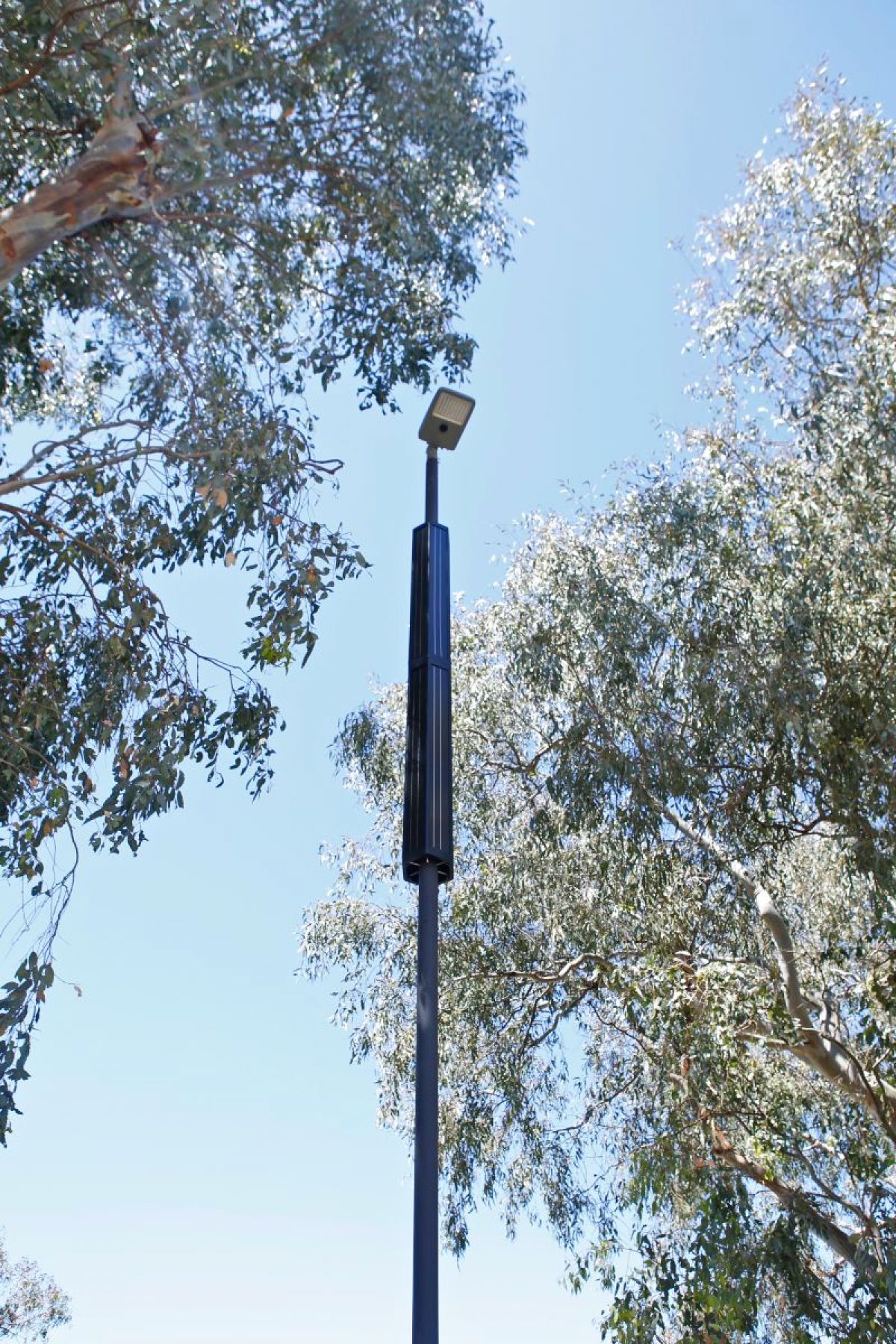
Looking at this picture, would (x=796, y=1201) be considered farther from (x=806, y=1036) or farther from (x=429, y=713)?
(x=429, y=713)

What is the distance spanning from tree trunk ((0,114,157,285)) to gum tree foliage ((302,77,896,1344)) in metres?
3.69

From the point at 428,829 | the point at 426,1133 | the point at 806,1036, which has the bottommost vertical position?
the point at 426,1133

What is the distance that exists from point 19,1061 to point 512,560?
18.5 ft

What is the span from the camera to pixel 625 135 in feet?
28.0

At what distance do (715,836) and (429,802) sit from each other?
437 centimetres

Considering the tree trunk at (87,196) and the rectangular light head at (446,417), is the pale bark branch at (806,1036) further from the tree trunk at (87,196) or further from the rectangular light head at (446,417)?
the tree trunk at (87,196)

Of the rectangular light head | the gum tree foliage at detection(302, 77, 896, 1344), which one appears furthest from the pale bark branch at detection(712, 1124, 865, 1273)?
the rectangular light head

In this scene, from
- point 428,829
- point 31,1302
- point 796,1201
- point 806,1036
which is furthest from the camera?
point 31,1302

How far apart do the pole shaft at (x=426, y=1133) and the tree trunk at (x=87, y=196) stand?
3485 millimetres

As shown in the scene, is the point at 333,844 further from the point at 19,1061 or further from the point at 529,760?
the point at 19,1061

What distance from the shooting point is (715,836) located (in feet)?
25.0

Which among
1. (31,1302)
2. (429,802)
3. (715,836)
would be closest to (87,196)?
(429,802)

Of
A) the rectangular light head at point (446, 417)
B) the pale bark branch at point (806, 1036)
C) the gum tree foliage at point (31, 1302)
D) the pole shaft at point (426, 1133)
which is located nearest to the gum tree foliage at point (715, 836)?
the pale bark branch at point (806, 1036)

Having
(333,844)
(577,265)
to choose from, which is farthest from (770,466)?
(333,844)
